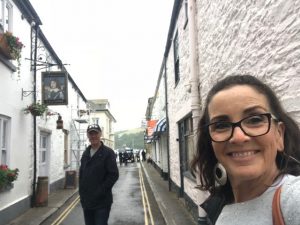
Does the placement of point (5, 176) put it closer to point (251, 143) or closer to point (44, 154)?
point (44, 154)

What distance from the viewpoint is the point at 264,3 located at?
4.24 metres

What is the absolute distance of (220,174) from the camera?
68.6 inches

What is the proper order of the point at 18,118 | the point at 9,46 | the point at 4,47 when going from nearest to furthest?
1. the point at 4,47
2. the point at 9,46
3. the point at 18,118

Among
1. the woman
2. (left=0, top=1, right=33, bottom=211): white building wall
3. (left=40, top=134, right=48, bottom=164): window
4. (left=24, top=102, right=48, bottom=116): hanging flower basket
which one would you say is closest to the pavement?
(left=0, top=1, right=33, bottom=211): white building wall

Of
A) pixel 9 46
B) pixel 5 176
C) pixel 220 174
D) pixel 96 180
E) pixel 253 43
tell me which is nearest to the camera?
pixel 220 174

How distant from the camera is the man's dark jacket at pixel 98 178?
18.2 feet

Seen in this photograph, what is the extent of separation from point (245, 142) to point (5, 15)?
9.39m

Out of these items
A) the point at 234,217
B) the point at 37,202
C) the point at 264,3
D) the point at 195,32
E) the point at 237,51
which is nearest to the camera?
the point at 234,217

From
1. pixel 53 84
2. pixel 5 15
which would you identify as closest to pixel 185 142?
pixel 53 84

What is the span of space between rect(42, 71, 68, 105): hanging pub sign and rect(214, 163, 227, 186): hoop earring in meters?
10.6

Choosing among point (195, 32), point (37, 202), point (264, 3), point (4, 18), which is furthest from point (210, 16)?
point (37, 202)

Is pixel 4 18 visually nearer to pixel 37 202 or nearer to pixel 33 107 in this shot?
pixel 33 107

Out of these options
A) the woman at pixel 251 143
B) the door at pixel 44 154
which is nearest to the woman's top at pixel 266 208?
the woman at pixel 251 143

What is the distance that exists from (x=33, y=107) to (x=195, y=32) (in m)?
5.20
